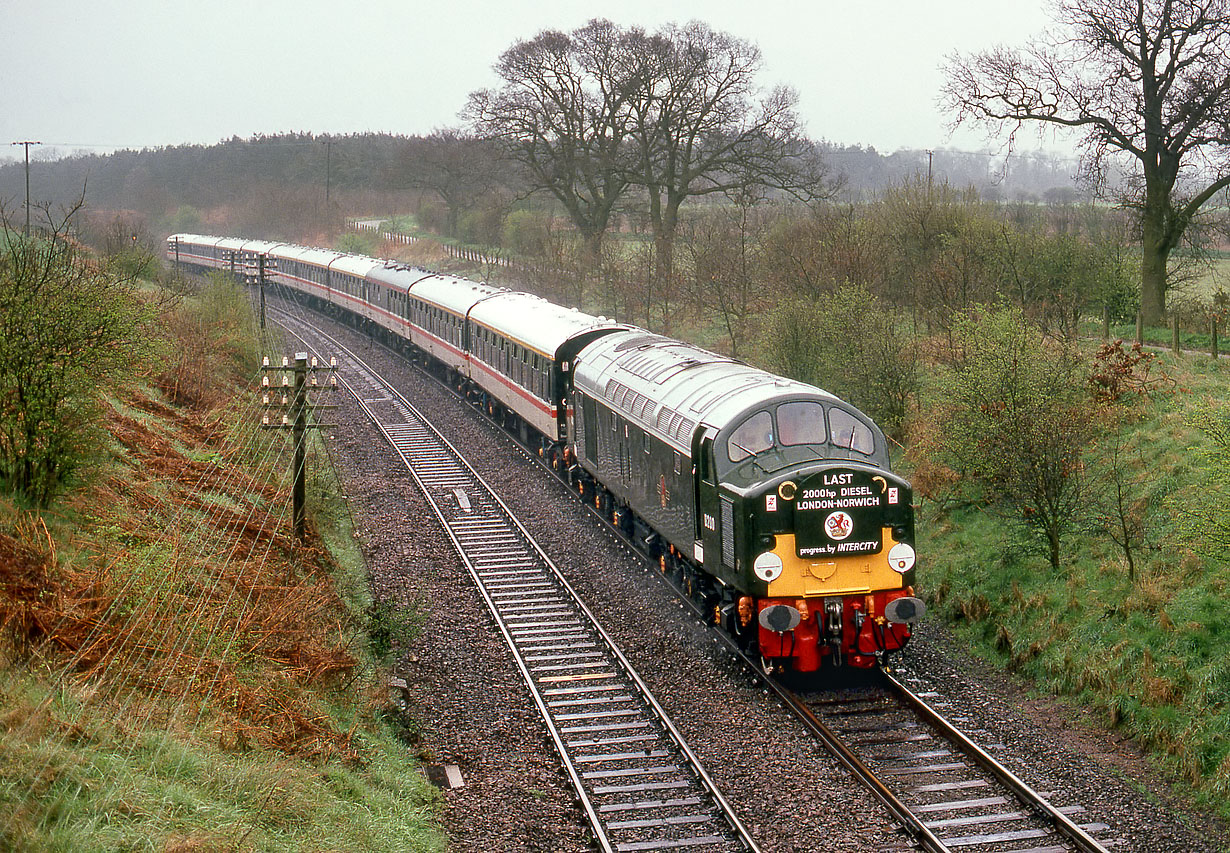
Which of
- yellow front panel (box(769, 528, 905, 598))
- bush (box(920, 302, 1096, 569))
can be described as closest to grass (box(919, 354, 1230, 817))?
bush (box(920, 302, 1096, 569))

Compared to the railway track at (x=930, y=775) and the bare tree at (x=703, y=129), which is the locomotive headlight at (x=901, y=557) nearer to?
the railway track at (x=930, y=775)

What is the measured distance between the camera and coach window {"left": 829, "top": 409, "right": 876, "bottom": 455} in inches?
Result: 583

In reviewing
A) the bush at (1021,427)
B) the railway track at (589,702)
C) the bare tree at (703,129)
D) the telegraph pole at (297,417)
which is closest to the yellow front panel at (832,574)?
the railway track at (589,702)

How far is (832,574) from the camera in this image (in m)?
14.0

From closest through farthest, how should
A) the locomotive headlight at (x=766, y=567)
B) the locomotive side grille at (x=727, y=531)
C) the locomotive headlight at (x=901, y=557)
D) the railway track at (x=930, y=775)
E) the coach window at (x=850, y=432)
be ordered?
the railway track at (x=930, y=775)
the locomotive headlight at (x=766, y=567)
the locomotive headlight at (x=901, y=557)
the locomotive side grille at (x=727, y=531)
the coach window at (x=850, y=432)

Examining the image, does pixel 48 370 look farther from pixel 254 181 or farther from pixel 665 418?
pixel 254 181

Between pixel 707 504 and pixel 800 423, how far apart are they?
167 cm

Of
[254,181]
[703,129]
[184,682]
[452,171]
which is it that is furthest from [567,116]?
[254,181]

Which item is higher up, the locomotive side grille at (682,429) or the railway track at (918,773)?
the locomotive side grille at (682,429)

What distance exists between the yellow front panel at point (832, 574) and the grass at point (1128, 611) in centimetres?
263

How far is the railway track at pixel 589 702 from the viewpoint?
1108 cm

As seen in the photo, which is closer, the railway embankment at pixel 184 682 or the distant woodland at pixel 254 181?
the railway embankment at pixel 184 682

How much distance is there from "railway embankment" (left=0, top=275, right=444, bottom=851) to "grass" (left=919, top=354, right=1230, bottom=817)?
8.07 m

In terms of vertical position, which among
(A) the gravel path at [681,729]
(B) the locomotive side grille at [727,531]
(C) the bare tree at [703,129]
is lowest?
(A) the gravel path at [681,729]
